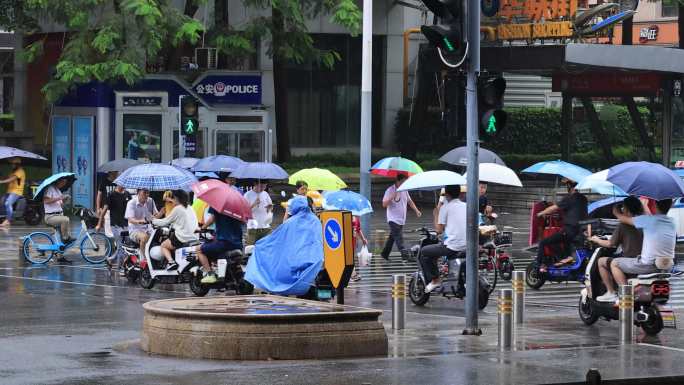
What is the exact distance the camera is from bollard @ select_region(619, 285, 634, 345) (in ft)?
49.3

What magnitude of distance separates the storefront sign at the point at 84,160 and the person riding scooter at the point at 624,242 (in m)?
23.7

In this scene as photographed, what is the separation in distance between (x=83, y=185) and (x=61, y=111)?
2326 millimetres

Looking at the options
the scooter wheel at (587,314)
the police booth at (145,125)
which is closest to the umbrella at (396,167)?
the scooter wheel at (587,314)

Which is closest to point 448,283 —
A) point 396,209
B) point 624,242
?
point 624,242

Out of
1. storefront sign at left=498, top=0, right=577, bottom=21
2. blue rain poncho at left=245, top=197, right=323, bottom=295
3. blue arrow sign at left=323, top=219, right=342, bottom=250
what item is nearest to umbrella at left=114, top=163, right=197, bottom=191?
blue rain poncho at left=245, top=197, right=323, bottom=295

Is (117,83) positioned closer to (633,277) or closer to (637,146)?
(637,146)

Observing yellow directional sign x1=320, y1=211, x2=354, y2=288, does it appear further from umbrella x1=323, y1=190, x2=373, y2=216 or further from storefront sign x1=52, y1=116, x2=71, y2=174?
storefront sign x1=52, y1=116, x2=71, y2=174

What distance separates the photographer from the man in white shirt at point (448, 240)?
18391 mm

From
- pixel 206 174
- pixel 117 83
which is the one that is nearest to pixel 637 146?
pixel 117 83

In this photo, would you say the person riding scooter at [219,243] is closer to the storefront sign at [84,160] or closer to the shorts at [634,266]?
the shorts at [634,266]

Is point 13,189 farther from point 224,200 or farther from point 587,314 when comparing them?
point 587,314

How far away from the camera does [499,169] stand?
23.0 meters

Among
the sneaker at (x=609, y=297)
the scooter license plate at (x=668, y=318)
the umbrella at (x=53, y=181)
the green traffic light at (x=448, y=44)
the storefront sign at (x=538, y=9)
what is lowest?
the scooter license plate at (x=668, y=318)

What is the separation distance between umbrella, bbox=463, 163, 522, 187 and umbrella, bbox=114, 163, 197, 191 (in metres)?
4.98
